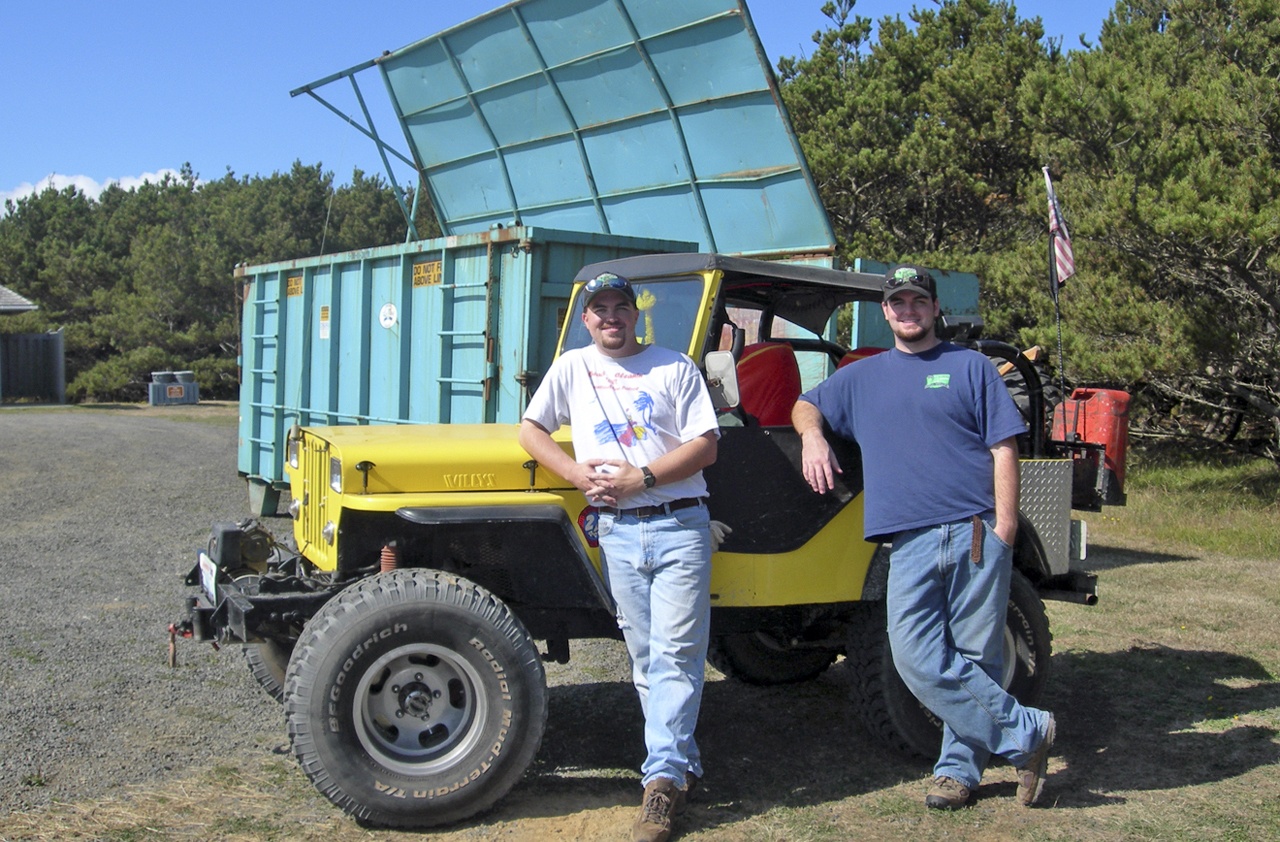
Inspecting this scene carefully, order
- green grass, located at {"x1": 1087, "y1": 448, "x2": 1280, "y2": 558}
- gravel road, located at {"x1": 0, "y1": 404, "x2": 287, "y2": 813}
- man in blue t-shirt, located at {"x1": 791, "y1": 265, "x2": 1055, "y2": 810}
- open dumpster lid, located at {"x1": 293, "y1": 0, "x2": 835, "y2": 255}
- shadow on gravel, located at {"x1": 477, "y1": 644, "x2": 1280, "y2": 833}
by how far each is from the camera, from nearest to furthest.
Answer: man in blue t-shirt, located at {"x1": 791, "y1": 265, "x2": 1055, "y2": 810} → shadow on gravel, located at {"x1": 477, "y1": 644, "x2": 1280, "y2": 833} → gravel road, located at {"x1": 0, "y1": 404, "x2": 287, "y2": 813} → open dumpster lid, located at {"x1": 293, "y1": 0, "x2": 835, "y2": 255} → green grass, located at {"x1": 1087, "y1": 448, "x2": 1280, "y2": 558}

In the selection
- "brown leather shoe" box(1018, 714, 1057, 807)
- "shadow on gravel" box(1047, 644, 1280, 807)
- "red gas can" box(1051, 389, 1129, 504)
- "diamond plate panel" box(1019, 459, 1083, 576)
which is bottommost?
"shadow on gravel" box(1047, 644, 1280, 807)

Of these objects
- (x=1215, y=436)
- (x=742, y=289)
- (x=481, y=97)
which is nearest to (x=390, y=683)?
(x=742, y=289)

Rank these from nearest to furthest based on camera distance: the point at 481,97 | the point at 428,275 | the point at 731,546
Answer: the point at 731,546, the point at 428,275, the point at 481,97

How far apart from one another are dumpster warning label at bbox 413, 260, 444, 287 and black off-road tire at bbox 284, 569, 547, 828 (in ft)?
17.2

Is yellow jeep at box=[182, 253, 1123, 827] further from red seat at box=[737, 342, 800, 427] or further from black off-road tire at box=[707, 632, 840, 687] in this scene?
black off-road tire at box=[707, 632, 840, 687]

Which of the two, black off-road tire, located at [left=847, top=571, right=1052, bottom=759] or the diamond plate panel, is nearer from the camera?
black off-road tire, located at [left=847, top=571, right=1052, bottom=759]

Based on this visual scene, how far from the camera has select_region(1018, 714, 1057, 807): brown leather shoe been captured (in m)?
4.07

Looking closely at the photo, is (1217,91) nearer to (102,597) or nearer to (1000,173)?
(1000,173)

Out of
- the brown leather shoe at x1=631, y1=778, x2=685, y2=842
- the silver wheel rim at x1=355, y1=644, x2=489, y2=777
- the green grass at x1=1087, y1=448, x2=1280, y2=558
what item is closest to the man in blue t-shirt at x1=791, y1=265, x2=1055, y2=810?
the brown leather shoe at x1=631, y1=778, x2=685, y2=842

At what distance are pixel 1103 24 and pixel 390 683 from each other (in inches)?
680

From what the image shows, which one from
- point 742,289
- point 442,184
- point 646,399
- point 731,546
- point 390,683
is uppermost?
point 442,184

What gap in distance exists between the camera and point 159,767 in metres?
4.41

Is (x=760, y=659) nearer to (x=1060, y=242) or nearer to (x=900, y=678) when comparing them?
(x=900, y=678)

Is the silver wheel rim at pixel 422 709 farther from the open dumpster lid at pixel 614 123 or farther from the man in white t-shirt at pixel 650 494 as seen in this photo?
the open dumpster lid at pixel 614 123
